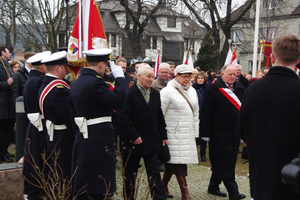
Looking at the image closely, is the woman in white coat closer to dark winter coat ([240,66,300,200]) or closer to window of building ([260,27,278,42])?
dark winter coat ([240,66,300,200])

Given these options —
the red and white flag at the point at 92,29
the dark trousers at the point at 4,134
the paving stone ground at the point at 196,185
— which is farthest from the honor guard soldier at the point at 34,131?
the dark trousers at the point at 4,134

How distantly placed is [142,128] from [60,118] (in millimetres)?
1251

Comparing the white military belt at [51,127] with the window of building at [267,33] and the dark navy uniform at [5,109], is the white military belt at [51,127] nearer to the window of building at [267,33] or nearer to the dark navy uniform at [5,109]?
the dark navy uniform at [5,109]

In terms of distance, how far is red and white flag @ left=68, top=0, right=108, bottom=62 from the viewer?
465 centimetres

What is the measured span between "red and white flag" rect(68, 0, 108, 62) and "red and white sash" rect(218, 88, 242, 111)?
2124mm

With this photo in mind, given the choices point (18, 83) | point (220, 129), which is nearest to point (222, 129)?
point (220, 129)

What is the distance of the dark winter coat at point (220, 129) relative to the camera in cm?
565

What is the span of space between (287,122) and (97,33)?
8.95 feet

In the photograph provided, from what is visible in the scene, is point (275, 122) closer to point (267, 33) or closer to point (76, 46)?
point (76, 46)

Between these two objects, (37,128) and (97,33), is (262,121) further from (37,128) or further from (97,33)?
(37,128)

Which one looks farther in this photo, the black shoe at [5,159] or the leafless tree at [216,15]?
the leafless tree at [216,15]

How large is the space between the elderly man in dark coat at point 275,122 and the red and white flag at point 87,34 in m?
2.28

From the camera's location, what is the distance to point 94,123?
13.1 ft

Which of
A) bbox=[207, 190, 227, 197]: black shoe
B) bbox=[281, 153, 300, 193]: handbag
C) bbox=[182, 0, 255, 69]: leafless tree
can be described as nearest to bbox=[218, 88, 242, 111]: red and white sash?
bbox=[207, 190, 227, 197]: black shoe
